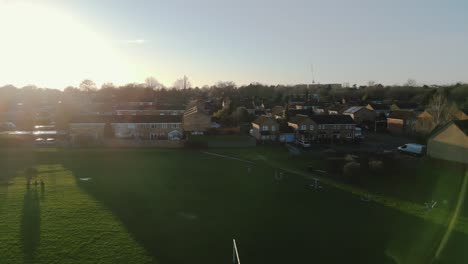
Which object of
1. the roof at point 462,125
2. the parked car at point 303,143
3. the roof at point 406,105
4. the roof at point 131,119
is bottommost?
the parked car at point 303,143

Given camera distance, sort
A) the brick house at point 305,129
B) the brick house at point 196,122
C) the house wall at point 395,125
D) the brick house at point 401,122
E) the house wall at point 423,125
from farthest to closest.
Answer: the house wall at point 395,125 < the brick house at point 401,122 < the brick house at point 196,122 < the brick house at point 305,129 < the house wall at point 423,125

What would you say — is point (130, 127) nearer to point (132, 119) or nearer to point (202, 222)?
point (132, 119)

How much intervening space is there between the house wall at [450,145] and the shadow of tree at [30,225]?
99.9 feet

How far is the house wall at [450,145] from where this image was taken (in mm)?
27672

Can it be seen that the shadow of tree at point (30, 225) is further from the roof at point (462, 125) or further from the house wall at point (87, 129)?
the roof at point (462, 125)

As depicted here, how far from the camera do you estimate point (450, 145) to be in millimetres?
29000

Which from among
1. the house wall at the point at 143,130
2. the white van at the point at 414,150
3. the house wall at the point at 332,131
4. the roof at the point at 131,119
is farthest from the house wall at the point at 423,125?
the house wall at the point at 143,130

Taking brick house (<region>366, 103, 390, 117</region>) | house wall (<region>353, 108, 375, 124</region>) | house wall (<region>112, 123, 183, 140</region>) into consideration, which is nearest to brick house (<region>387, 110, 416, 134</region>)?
house wall (<region>353, 108, 375, 124</region>)

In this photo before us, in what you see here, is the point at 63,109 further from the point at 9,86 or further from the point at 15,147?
the point at 9,86

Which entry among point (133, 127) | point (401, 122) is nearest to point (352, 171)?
point (133, 127)

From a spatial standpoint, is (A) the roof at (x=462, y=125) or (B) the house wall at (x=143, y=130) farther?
(B) the house wall at (x=143, y=130)

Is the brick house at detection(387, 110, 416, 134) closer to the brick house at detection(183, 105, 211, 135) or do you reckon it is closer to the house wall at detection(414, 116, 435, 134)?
the house wall at detection(414, 116, 435, 134)

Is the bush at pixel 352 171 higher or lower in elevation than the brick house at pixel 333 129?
lower

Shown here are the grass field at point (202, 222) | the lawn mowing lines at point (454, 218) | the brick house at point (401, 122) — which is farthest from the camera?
the brick house at point (401, 122)
